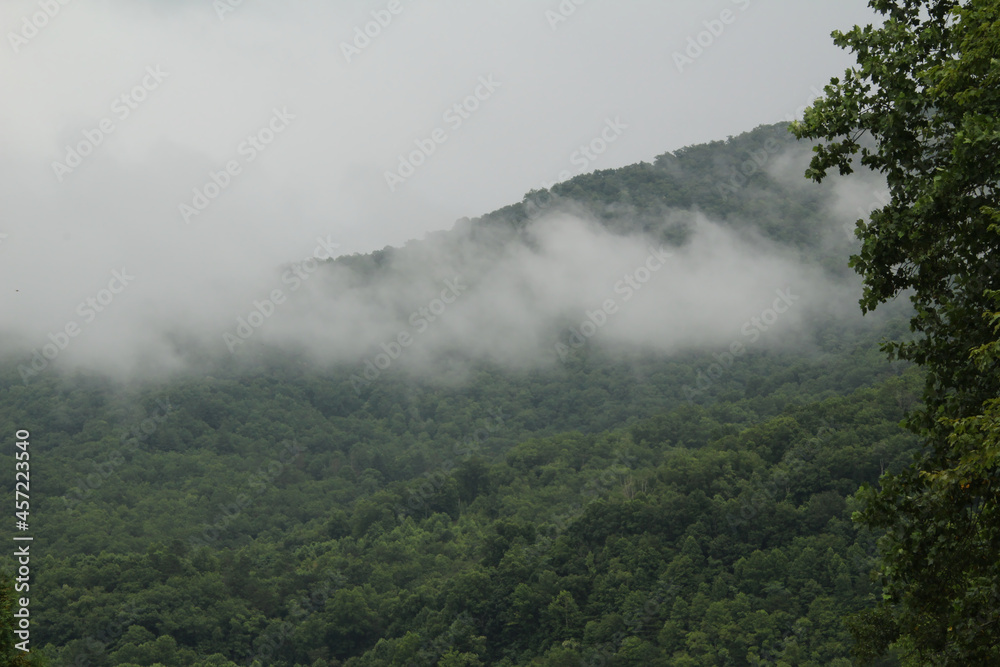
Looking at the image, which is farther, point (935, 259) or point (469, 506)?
point (469, 506)

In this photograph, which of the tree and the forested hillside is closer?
the tree

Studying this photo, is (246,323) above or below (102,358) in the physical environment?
above

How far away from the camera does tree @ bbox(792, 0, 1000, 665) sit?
896 centimetres

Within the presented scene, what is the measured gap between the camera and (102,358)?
11519 centimetres

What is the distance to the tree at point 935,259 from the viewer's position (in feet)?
29.4

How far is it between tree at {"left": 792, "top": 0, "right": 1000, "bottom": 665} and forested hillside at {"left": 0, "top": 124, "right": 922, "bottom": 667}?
1332 cm

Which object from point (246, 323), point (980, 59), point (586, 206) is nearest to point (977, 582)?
point (980, 59)

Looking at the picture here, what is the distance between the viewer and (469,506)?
236 ft

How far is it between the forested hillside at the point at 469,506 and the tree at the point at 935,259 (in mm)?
13317

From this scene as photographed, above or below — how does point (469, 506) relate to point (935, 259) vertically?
above

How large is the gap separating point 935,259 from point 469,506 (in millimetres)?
63408

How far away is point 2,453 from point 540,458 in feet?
157

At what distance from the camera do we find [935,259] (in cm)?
1031

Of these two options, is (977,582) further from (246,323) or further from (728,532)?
(246,323)
